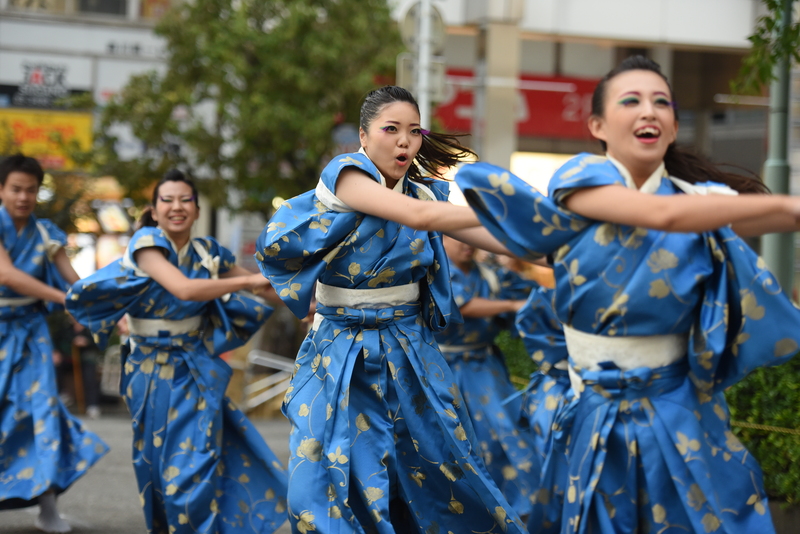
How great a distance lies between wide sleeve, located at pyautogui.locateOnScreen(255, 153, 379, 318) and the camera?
3572 mm

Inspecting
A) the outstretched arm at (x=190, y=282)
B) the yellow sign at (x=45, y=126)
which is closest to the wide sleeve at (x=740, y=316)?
the outstretched arm at (x=190, y=282)

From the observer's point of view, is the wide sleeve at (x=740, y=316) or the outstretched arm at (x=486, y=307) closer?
the wide sleeve at (x=740, y=316)

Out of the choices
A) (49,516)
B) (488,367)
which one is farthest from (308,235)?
(49,516)

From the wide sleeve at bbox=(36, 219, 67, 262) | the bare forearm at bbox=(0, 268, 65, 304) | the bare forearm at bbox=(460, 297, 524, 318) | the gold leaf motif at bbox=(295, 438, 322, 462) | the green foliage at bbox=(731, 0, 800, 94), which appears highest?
the green foliage at bbox=(731, 0, 800, 94)

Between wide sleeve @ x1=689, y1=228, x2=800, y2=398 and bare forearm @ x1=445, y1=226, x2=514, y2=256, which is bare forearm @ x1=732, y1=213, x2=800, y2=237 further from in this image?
bare forearm @ x1=445, y1=226, x2=514, y2=256

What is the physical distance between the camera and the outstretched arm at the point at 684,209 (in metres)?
2.58

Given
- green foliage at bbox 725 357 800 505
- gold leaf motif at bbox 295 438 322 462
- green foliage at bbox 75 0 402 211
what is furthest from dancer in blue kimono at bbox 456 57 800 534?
green foliage at bbox 75 0 402 211

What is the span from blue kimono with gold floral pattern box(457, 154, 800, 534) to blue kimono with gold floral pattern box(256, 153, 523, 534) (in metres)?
0.73

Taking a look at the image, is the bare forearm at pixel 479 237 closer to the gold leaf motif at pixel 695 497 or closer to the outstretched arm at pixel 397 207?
the outstretched arm at pixel 397 207

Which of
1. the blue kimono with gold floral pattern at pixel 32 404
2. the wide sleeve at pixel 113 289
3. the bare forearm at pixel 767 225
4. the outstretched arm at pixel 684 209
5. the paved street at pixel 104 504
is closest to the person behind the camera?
the outstretched arm at pixel 684 209

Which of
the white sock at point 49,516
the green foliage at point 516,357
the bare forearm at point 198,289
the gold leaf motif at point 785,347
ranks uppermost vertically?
the gold leaf motif at point 785,347

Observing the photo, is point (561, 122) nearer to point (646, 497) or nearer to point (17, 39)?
point (17, 39)

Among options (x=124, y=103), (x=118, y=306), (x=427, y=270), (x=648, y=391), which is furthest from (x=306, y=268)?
(x=124, y=103)

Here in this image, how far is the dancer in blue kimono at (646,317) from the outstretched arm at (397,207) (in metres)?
0.24
